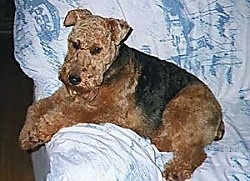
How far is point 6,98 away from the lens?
296 cm

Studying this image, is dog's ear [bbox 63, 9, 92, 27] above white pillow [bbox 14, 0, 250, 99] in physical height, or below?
above

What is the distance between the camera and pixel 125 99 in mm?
1790

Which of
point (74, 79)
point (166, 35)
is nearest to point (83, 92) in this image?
point (74, 79)

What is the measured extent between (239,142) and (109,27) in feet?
1.84

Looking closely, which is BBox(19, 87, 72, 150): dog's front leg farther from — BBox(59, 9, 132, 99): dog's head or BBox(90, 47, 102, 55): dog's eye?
BBox(90, 47, 102, 55): dog's eye

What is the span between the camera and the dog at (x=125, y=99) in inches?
66.3

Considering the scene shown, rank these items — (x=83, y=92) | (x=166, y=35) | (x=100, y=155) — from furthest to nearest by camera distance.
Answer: (x=166, y=35)
(x=83, y=92)
(x=100, y=155)

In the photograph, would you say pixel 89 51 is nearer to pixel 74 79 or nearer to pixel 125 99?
pixel 74 79

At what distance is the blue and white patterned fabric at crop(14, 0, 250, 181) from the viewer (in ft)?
6.34

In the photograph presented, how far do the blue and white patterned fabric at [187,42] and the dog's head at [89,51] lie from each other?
0.78ft

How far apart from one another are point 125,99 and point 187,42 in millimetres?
393

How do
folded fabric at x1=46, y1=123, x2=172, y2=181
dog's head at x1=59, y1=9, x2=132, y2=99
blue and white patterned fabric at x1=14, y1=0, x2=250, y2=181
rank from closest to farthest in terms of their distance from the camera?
folded fabric at x1=46, y1=123, x2=172, y2=181, dog's head at x1=59, y1=9, x2=132, y2=99, blue and white patterned fabric at x1=14, y1=0, x2=250, y2=181

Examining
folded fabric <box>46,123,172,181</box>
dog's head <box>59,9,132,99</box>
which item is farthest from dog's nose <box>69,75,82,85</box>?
folded fabric <box>46,123,172,181</box>

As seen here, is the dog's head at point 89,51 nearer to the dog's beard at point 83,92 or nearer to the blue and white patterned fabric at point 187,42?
the dog's beard at point 83,92
